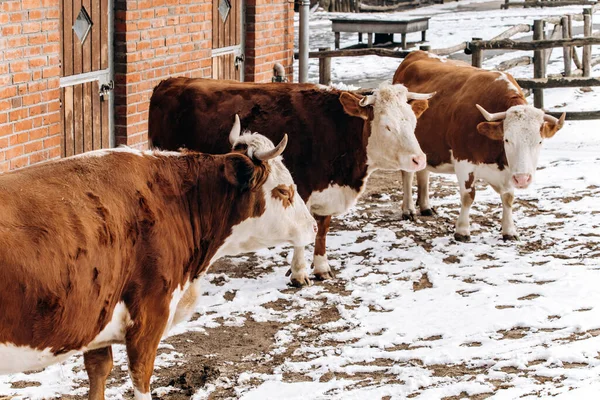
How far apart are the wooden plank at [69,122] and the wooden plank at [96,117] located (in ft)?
1.20

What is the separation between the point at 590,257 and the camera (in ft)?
29.6

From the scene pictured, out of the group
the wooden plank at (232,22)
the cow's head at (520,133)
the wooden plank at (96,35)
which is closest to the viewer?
A: the wooden plank at (96,35)

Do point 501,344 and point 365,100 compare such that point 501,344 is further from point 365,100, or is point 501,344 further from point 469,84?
point 469,84

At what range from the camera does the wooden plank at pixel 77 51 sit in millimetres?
8880

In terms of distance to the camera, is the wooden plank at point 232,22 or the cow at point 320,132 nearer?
the cow at point 320,132

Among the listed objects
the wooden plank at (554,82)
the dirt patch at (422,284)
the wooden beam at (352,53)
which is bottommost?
the dirt patch at (422,284)

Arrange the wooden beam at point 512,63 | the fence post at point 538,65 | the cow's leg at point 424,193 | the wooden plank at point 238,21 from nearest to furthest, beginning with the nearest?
the cow's leg at point 424,193, the wooden plank at point 238,21, the fence post at point 538,65, the wooden beam at point 512,63

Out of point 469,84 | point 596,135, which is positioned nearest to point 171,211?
point 469,84

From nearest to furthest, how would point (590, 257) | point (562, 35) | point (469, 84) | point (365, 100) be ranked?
point (365, 100) → point (590, 257) → point (469, 84) → point (562, 35)

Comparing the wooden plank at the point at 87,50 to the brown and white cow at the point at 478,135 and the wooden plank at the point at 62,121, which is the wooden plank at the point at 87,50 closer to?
the wooden plank at the point at 62,121

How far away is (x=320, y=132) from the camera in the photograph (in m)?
8.45

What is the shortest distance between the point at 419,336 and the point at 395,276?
1573 mm

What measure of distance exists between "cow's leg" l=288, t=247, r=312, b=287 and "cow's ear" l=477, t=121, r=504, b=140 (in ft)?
7.33

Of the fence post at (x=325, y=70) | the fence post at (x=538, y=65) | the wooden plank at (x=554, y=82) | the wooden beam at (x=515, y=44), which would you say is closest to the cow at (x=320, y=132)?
the wooden plank at (x=554, y=82)
